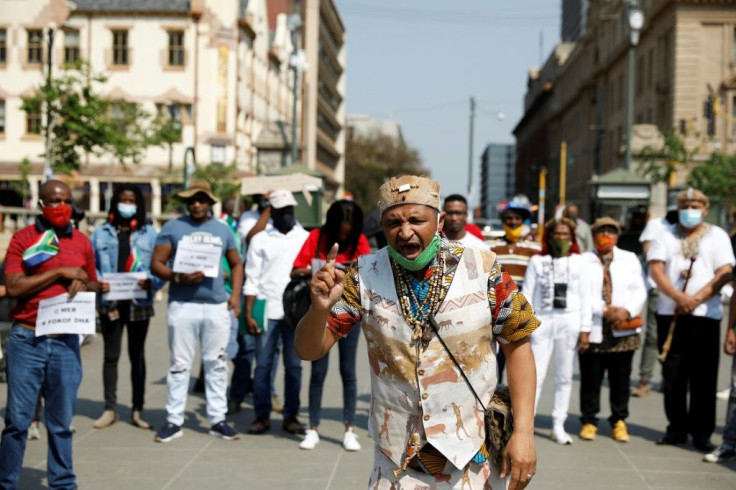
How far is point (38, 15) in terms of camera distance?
2077 inches

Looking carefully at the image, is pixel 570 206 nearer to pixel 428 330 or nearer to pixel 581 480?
pixel 581 480

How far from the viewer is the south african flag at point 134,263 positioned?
9078mm

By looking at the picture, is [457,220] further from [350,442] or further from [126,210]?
[126,210]

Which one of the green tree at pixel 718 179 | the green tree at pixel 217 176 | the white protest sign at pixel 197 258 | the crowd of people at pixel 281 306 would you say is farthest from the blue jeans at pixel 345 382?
the green tree at pixel 217 176

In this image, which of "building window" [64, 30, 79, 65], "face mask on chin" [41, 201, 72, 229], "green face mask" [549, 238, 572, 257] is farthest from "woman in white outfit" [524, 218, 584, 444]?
"building window" [64, 30, 79, 65]

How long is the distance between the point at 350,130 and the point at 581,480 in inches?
4809

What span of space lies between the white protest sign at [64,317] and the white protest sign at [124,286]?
2.43 meters

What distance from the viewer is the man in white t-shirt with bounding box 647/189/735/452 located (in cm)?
847

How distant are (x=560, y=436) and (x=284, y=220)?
9.85 ft

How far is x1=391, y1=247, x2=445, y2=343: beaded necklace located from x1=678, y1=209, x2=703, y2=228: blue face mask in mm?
5268

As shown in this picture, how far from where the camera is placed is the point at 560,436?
340 inches

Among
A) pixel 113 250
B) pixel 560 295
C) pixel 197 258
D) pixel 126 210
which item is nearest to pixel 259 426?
pixel 197 258

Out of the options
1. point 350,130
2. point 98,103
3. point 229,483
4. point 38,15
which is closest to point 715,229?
point 229,483

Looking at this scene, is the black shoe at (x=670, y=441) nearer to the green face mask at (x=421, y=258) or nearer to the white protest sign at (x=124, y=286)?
the white protest sign at (x=124, y=286)
